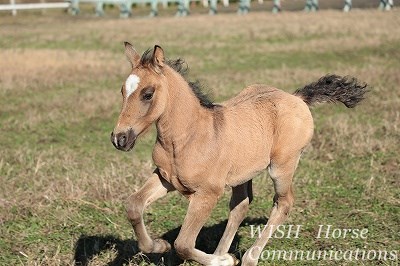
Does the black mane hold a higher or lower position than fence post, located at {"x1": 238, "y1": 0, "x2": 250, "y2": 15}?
higher

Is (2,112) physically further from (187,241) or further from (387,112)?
(187,241)

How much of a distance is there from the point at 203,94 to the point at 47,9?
46.8 meters

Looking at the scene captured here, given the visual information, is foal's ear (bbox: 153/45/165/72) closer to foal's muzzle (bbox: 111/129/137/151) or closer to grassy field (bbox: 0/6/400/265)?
foal's muzzle (bbox: 111/129/137/151)

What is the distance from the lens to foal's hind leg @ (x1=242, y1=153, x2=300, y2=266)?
6688mm

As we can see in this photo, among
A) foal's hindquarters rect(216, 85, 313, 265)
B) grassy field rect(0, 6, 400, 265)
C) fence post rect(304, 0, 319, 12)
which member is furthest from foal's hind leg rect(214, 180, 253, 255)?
fence post rect(304, 0, 319, 12)

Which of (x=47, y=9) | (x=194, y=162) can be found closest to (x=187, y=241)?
(x=194, y=162)

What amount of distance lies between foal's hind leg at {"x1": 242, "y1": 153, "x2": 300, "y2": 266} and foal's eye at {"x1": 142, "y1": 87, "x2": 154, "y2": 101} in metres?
1.76

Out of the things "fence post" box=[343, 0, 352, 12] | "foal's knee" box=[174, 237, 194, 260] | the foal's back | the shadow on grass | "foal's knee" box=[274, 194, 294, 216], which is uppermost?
the foal's back

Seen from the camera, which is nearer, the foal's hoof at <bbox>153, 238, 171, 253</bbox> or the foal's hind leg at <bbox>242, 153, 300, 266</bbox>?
the foal's hoof at <bbox>153, 238, 171, 253</bbox>

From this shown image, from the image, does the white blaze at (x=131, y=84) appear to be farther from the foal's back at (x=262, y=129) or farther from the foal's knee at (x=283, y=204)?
the foal's knee at (x=283, y=204)

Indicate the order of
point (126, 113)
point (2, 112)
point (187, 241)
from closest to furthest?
1. point (126, 113)
2. point (187, 241)
3. point (2, 112)

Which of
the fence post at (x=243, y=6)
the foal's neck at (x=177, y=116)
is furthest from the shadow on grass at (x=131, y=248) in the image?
the fence post at (x=243, y=6)

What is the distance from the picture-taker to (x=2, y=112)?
15438 mm

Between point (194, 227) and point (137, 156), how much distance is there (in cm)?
537
